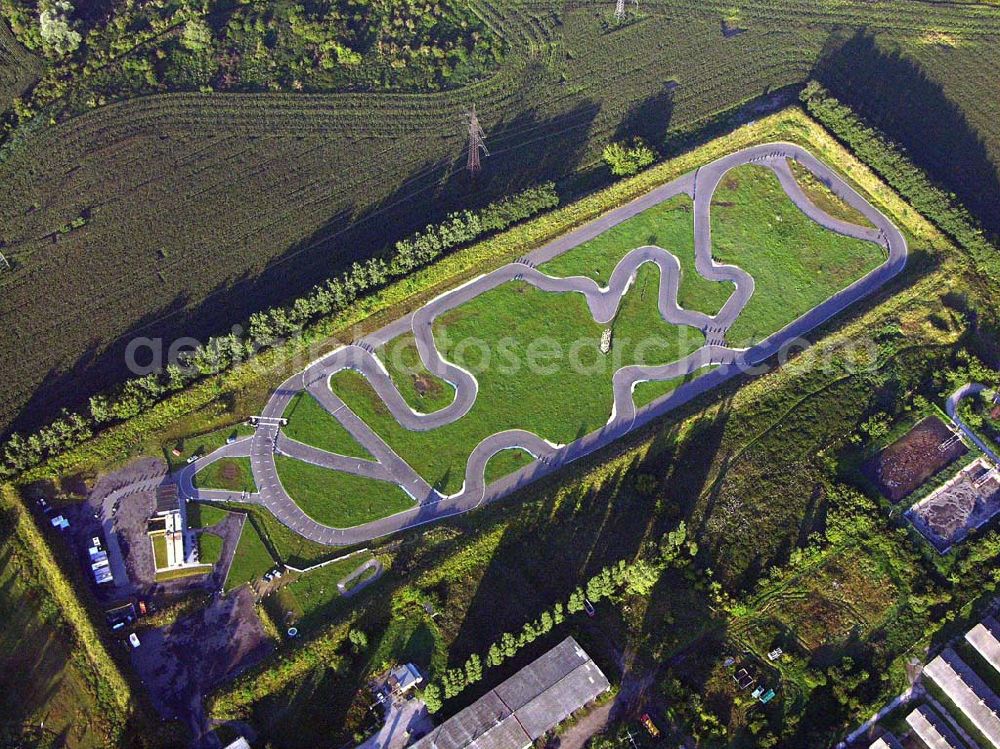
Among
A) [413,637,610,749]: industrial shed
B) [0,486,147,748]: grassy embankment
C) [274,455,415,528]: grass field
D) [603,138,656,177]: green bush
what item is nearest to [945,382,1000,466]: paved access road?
[603,138,656,177]: green bush

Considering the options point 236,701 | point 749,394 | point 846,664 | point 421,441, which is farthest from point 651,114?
point 236,701

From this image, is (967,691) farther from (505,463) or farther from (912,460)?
(505,463)

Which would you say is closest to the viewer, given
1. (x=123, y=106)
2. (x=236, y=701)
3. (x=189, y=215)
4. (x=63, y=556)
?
(x=236, y=701)

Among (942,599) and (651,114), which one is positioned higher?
(651,114)

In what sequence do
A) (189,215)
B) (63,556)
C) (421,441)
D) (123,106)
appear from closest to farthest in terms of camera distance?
(63,556) → (421,441) → (189,215) → (123,106)

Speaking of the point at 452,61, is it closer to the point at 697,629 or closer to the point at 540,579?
the point at 540,579

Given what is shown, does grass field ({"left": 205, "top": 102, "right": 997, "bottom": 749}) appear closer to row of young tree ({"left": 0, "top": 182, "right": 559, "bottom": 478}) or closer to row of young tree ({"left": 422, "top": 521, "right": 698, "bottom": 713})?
row of young tree ({"left": 422, "top": 521, "right": 698, "bottom": 713})

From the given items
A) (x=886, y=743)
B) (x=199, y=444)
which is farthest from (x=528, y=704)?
(x=199, y=444)
